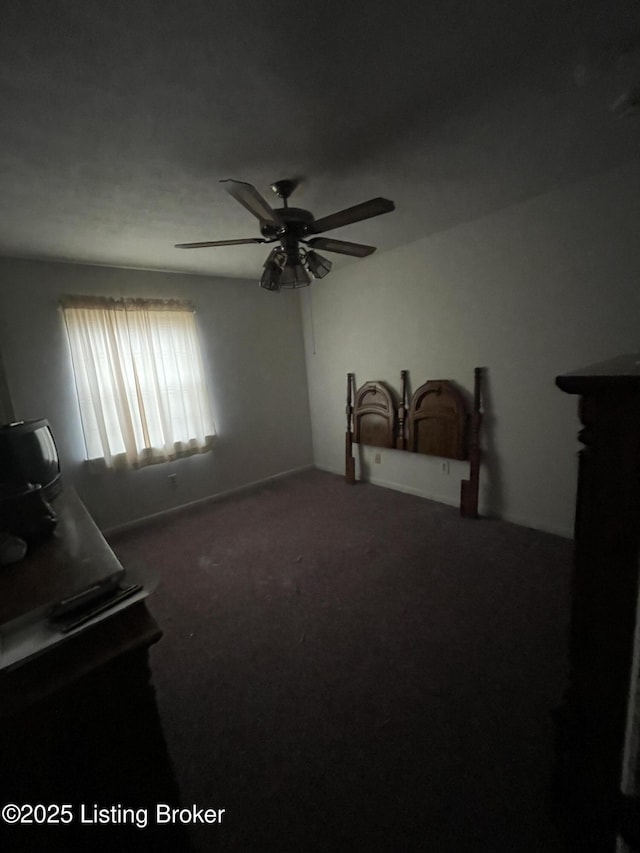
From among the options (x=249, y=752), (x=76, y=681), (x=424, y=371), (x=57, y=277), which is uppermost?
(x=57, y=277)

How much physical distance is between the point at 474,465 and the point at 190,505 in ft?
9.28

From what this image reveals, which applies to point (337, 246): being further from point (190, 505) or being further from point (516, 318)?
point (190, 505)

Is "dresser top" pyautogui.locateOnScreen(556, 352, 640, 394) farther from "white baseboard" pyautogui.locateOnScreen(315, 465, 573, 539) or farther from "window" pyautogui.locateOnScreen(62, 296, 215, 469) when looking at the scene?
"window" pyautogui.locateOnScreen(62, 296, 215, 469)

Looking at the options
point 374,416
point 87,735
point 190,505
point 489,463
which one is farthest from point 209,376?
point 87,735

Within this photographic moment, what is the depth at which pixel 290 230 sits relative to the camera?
1.81 metres

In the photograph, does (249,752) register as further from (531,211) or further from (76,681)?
(531,211)

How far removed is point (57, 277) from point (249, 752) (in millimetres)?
3462

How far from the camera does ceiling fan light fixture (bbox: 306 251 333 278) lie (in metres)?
2.06

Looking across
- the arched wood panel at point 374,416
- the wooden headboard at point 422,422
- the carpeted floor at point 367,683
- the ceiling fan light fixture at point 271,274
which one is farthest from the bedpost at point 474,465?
the ceiling fan light fixture at point 271,274

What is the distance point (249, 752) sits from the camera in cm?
131

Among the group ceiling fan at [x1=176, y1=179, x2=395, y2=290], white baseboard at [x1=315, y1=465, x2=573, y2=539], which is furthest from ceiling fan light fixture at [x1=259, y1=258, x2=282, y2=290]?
white baseboard at [x1=315, y1=465, x2=573, y2=539]

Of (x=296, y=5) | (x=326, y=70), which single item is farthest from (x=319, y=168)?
(x=296, y=5)

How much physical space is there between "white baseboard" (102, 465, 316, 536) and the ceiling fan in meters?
2.50

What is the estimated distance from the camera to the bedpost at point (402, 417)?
11.0ft
